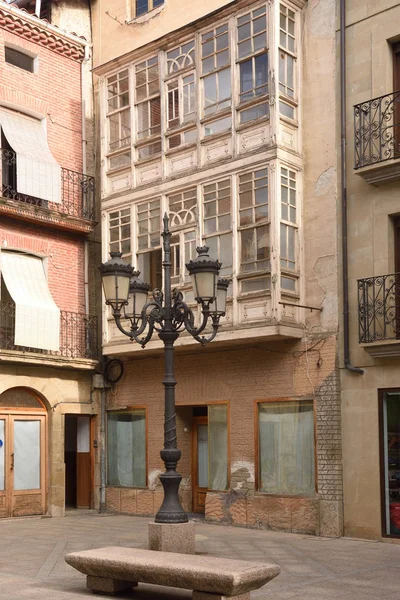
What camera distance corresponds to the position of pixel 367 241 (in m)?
15.2

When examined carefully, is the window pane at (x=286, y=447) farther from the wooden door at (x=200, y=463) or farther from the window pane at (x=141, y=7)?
the window pane at (x=141, y=7)

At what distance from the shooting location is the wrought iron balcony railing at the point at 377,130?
1476 cm

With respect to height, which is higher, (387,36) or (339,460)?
(387,36)

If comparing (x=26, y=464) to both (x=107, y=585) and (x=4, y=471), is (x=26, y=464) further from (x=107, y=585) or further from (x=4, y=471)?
(x=107, y=585)

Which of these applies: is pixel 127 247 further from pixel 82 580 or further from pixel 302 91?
pixel 82 580

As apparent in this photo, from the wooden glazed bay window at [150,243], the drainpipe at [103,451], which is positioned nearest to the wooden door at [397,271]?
the wooden glazed bay window at [150,243]

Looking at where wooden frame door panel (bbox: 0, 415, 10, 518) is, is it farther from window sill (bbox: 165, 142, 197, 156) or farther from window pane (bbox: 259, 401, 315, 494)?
window sill (bbox: 165, 142, 197, 156)

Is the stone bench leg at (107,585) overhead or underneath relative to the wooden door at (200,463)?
underneath

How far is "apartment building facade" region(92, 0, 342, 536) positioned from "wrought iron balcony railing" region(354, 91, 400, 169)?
828mm

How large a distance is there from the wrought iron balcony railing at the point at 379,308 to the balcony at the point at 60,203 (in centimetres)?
698

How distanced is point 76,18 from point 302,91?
681 cm

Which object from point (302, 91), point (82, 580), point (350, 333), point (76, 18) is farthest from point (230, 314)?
point (76, 18)

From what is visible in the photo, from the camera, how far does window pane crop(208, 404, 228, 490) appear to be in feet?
56.0

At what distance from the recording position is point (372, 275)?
15047 mm
